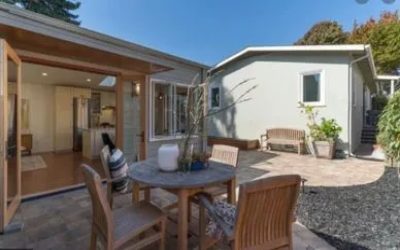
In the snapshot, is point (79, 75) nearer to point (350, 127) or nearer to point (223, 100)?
point (223, 100)

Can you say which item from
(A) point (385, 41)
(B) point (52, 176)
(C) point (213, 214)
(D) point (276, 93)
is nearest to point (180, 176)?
(C) point (213, 214)

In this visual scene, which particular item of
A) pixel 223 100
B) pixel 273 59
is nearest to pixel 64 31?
pixel 273 59

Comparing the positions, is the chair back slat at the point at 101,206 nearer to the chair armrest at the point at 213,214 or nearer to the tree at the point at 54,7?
the chair armrest at the point at 213,214

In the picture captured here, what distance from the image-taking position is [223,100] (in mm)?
12062

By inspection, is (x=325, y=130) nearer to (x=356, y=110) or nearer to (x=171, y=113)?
(x=356, y=110)

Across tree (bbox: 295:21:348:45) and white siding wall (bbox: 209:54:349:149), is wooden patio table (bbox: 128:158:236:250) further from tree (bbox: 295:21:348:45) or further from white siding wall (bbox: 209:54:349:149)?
tree (bbox: 295:21:348:45)

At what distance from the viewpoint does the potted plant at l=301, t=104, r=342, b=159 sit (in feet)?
27.0

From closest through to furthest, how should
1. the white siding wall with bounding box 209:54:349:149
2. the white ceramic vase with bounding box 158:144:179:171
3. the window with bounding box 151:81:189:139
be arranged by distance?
1. the white ceramic vase with bounding box 158:144:179:171
2. the window with bounding box 151:81:189:139
3. the white siding wall with bounding box 209:54:349:149

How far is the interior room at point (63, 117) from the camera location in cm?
769

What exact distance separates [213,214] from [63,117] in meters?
9.49

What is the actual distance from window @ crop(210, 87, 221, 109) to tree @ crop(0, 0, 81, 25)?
1104 cm

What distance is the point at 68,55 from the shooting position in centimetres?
459

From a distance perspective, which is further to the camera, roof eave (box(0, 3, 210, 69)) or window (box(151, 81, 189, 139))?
window (box(151, 81, 189, 139))

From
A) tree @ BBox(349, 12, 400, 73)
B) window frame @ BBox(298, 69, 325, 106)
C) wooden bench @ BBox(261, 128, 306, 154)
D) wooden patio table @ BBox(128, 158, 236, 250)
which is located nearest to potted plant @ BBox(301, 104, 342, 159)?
wooden bench @ BBox(261, 128, 306, 154)
